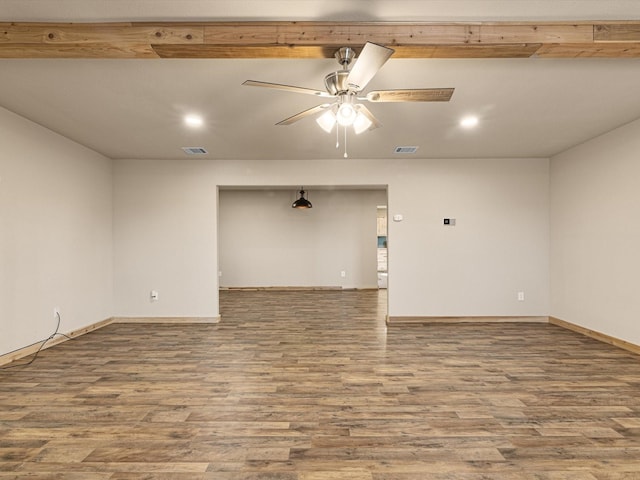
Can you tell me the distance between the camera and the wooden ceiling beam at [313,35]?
7.15ft

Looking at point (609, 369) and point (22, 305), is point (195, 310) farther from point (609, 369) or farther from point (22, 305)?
point (609, 369)

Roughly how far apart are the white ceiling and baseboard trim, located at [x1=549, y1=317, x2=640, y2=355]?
2521 mm

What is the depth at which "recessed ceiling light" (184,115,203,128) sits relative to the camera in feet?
12.1

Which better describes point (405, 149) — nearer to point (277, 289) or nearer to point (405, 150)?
point (405, 150)

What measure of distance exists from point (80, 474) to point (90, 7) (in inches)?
104

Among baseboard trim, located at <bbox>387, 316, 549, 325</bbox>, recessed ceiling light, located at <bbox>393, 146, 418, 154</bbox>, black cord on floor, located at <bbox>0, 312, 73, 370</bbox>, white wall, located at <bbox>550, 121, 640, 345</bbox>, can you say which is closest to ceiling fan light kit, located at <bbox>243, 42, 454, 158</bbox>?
recessed ceiling light, located at <bbox>393, 146, 418, 154</bbox>

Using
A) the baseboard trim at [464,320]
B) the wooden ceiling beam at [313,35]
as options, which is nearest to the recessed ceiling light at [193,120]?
the wooden ceiling beam at [313,35]

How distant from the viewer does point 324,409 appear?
259 centimetres

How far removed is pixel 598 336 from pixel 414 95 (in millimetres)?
4211

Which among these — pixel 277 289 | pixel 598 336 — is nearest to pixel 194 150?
pixel 277 289

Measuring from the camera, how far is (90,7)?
6.75 ft

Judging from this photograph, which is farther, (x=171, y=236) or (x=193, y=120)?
(x=171, y=236)

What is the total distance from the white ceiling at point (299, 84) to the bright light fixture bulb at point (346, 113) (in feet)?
1.43

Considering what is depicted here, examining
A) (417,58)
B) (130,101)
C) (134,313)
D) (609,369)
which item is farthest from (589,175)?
(134,313)
